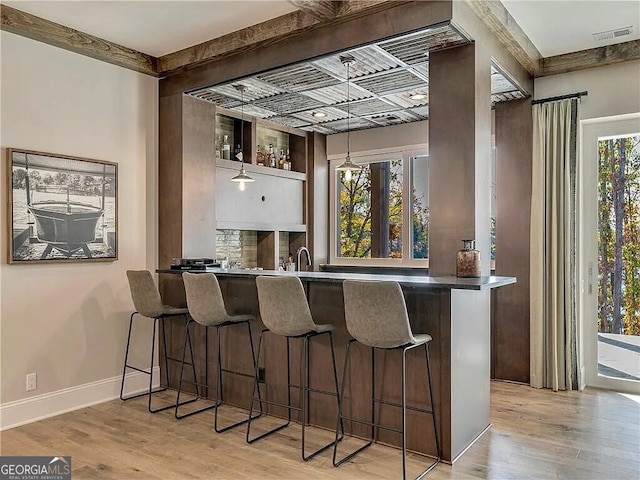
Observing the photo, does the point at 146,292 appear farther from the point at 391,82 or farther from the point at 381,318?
the point at 391,82

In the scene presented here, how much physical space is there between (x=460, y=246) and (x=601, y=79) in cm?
231

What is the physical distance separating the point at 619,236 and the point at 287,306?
3.18 metres

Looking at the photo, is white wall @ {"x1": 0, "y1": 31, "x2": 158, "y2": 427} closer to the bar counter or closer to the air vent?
the bar counter

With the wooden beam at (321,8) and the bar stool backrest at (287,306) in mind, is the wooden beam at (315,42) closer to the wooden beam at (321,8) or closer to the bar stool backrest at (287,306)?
the wooden beam at (321,8)

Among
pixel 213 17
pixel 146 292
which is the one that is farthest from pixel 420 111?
pixel 146 292

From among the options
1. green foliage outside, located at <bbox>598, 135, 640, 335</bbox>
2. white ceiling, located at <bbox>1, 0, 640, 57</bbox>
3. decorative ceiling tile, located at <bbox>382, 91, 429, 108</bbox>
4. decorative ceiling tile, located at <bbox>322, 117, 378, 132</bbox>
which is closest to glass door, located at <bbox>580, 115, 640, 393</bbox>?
green foliage outside, located at <bbox>598, 135, 640, 335</bbox>

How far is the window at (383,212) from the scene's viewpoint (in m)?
5.82

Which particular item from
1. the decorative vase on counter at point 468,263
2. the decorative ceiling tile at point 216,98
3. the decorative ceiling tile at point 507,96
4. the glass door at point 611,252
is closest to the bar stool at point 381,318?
the decorative vase on counter at point 468,263

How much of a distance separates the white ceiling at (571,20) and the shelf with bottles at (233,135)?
2.90m

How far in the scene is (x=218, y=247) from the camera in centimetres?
547

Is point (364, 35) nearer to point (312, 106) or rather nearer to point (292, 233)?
point (312, 106)

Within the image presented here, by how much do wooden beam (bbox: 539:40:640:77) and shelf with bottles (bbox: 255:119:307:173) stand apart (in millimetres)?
Result: 2841

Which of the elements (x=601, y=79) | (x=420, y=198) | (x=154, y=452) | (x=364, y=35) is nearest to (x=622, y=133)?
(x=601, y=79)

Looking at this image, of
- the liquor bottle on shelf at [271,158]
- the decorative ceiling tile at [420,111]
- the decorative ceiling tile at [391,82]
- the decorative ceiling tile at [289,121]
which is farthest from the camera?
the liquor bottle on shelf at [271,158]
